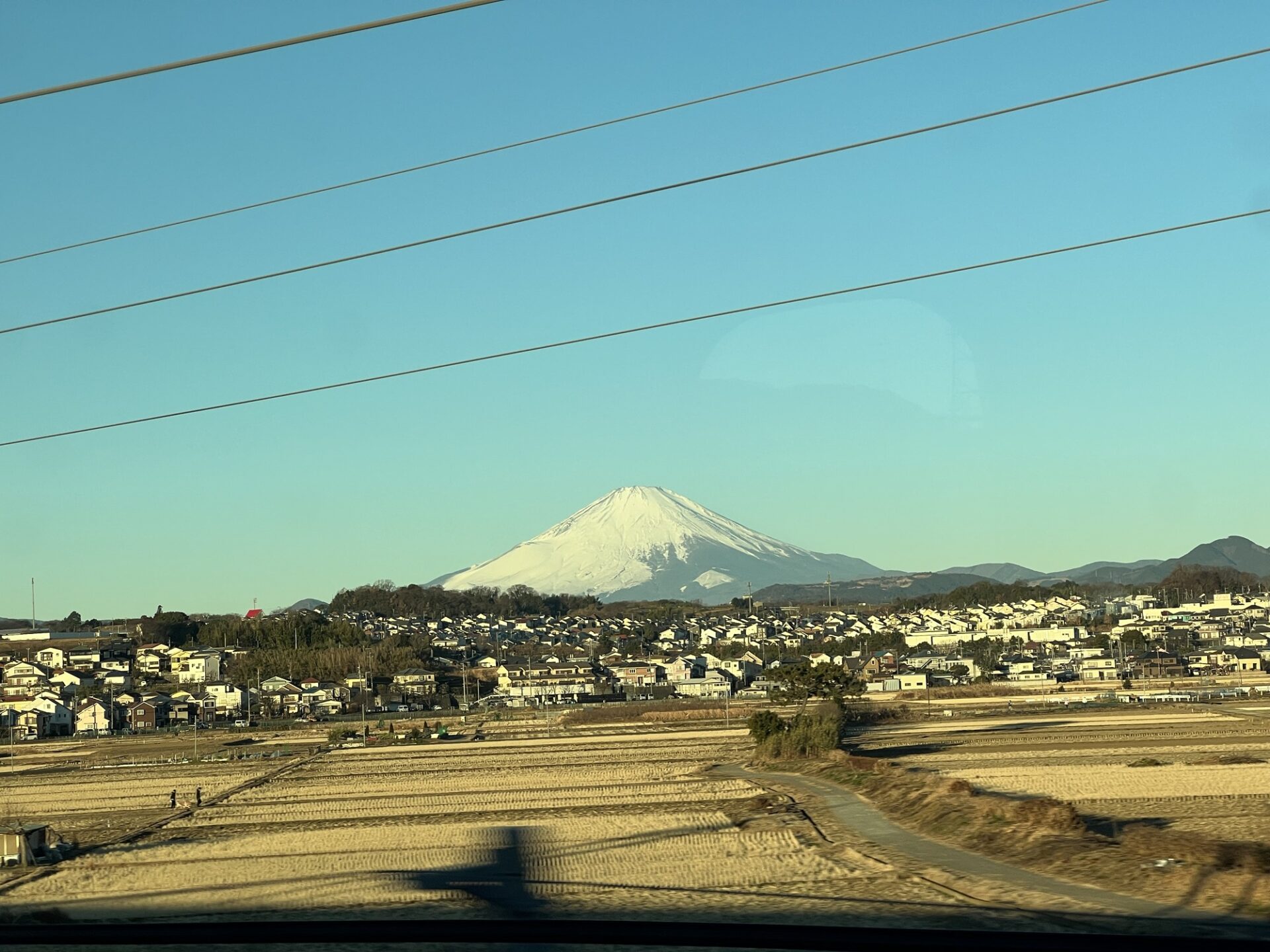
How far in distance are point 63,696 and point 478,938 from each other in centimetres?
7634

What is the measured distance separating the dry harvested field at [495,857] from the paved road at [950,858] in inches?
29.1

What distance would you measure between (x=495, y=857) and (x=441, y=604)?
170104 millimetres

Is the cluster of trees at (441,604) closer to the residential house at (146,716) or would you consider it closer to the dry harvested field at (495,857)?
the residential house at (146,716)

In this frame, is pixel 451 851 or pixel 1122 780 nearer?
pixel 451 851

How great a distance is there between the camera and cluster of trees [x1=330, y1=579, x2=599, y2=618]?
185 meters

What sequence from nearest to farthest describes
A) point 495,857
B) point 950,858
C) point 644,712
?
point 950,858 < point 495,857 < point 644,712

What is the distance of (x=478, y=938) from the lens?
425 inches

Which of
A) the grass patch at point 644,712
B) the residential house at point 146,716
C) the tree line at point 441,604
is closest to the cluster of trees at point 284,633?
the residential house at point 146,716

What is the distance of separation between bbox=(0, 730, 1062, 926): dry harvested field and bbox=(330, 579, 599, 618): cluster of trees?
147606mm

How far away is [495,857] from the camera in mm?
20141

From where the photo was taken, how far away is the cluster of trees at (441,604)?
607 feet

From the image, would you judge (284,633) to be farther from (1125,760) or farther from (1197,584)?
(1197,584)

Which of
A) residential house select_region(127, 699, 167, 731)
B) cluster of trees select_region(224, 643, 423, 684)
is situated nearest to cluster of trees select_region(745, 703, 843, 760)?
residential house select_region(127, 699, 167, 731)

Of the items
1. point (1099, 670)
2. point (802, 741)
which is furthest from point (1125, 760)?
point (1099, 670)
